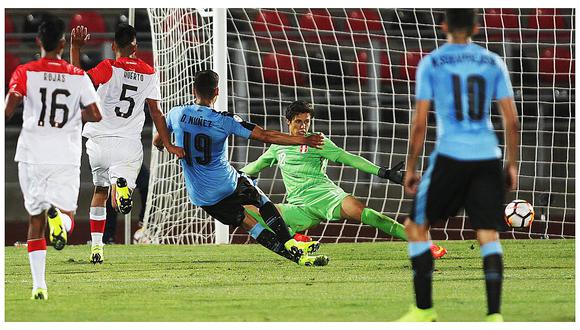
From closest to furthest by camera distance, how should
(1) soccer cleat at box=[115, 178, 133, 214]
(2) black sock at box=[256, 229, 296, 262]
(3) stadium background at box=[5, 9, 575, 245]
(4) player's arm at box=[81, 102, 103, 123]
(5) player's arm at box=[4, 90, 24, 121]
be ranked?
(5) player's arm at box=[4, 90, 24, 121] < (4) player's arm at box=[81, 102, 103, 123] < (2) black sock at box=[256, 229, 296, 262] < (1) soccer cleat at box=[115, 178, 133, 214] < (3) stadium background at box=[5, 9, 575, 245]

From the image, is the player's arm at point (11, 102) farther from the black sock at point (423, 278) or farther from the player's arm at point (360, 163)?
the player's arm at point (360, 163)

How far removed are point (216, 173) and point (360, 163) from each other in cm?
107

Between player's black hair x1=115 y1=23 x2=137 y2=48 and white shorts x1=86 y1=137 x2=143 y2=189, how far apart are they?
0.73 metres

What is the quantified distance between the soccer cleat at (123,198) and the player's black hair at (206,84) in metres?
1.07

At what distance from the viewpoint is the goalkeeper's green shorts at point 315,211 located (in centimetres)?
804

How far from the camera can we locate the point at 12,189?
15359 millimetres

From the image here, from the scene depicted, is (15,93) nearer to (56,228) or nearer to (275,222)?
(56,228)

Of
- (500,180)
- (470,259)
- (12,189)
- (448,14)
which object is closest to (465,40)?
(448,14)

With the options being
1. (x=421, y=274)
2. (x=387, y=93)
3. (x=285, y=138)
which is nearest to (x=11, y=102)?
(x=285, y=138)

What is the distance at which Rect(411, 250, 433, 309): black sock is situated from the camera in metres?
4.60

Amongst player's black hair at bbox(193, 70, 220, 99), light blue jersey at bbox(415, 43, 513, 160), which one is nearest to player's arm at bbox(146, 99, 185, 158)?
player's black hair at bbox(193, 70, 220, 99)

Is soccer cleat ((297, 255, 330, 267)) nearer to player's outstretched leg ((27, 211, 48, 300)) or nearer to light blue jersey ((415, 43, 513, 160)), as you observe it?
player's outstretched leg ((27, 211, 48, 300))

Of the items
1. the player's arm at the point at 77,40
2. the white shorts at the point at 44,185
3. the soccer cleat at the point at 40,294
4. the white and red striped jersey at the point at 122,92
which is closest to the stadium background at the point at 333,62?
the white and red striped jersey at the point at 122,92
